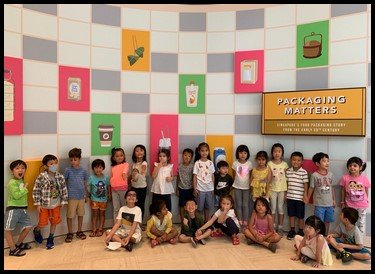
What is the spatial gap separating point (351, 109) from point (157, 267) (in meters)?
2.57

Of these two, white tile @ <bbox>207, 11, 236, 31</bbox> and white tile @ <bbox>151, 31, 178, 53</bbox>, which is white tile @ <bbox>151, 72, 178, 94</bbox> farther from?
white tile @ <bbox>207, 11, 236, 31</bbox>

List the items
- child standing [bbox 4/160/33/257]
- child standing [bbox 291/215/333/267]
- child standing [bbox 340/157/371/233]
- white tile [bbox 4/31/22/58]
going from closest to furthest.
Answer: child standing [bbox 291/215/333/267], child standing [bbox 4/160/33/257], white tile [bbox 4/31/22/58], child standing [bbox 340/157/371/233]

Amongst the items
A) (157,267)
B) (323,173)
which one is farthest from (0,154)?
(323,173)

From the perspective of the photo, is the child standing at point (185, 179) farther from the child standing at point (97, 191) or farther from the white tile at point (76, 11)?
the white tile at point (76, 11)

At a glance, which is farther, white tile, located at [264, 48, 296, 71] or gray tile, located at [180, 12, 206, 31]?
gray tile, located at [180, 12, 206, 31]

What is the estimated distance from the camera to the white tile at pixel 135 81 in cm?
356

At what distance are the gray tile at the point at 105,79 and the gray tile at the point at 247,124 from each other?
1.56 metres

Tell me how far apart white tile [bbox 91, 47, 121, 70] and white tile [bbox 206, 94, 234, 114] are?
4.02ft

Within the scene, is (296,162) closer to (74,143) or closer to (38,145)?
(74,143)

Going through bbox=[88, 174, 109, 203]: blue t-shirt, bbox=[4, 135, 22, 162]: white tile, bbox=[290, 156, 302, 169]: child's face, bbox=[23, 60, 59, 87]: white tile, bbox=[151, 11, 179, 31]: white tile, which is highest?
bbox=[151, 11, 179, 31]: white tile

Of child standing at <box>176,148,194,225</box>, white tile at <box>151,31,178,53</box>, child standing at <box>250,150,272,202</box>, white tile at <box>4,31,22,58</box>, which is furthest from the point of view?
white tile at <box>151,31,178,53</box>

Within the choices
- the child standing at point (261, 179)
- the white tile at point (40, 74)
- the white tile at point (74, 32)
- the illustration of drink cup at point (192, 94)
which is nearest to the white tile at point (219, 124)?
the illustration of drink cup at point (192, 94)

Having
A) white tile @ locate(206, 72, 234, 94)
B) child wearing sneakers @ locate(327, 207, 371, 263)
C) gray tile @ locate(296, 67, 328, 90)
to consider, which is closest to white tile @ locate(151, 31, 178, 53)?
white tile @ locate(206, 72, 234, 94)

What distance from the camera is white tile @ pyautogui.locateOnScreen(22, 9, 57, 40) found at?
9.84 feet
